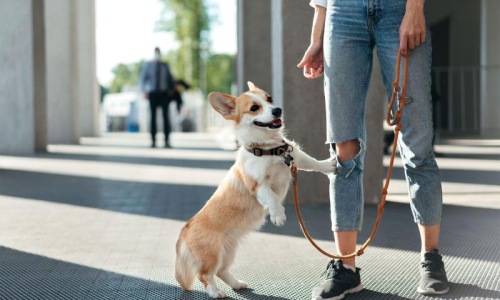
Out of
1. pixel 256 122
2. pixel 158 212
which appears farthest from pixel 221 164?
pixel 256 122

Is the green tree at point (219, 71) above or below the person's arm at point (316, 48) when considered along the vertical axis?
above

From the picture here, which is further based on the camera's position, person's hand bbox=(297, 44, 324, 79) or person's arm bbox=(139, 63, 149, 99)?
person's arm bbox=(139, 63, 149, 99)

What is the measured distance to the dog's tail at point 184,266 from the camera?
121 inches

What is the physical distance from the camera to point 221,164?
10.5 metres

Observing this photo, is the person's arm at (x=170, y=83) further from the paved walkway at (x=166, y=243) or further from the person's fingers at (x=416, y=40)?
the person's fingers at (x=416, y=40)

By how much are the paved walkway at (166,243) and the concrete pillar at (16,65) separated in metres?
4.66

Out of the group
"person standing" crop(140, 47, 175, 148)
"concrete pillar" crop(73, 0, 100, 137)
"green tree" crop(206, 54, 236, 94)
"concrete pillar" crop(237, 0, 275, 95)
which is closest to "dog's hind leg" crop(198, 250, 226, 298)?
"concrete pillar" crop(237, 0, 275, 95)

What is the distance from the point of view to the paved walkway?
10.7 feet

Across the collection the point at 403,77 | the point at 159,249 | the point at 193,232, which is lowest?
the point at 159,249

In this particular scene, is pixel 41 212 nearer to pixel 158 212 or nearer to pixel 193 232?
pixel 158 212

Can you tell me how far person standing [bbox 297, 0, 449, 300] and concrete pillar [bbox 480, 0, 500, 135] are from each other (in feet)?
46.2

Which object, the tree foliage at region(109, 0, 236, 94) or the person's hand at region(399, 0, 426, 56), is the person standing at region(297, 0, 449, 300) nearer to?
the person's hand at region(399, 0, 426, 56)

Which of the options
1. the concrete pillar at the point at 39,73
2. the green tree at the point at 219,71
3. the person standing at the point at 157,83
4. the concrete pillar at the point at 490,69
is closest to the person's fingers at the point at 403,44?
the concrete pillar at the point at 39,73

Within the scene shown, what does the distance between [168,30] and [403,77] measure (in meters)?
45.8
